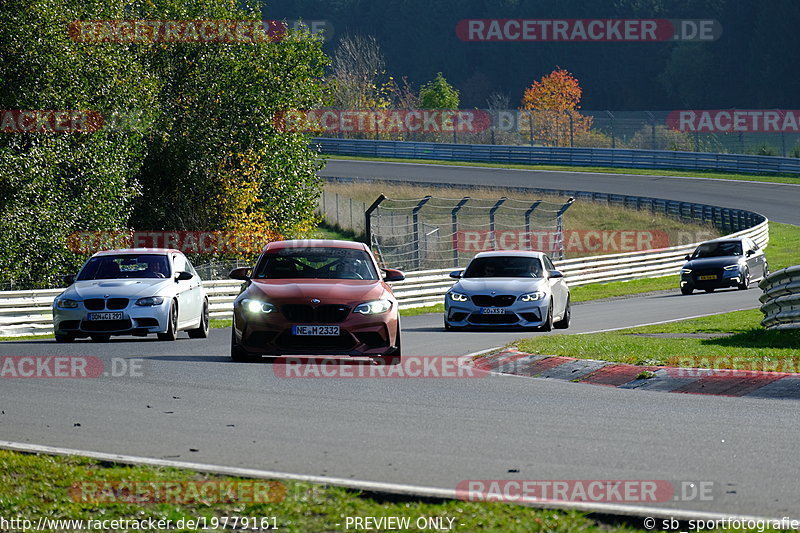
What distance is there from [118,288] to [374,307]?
5.42 m

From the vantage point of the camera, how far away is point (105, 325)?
17734mm

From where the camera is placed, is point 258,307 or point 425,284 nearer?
point 258,307

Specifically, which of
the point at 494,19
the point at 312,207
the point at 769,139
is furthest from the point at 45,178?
the point at 494,19

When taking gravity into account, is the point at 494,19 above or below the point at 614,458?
above

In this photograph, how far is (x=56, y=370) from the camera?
1359 centimetres

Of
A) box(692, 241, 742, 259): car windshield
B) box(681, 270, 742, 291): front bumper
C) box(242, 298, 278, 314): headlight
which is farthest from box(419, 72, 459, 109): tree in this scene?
box(242, 298, 278, 314): headlight

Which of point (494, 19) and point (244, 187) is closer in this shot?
point (244, 187)

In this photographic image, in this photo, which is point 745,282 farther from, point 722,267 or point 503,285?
point 503,285

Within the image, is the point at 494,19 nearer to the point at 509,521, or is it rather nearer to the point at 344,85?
the point at 344,85

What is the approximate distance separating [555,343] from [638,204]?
4239 centimetres

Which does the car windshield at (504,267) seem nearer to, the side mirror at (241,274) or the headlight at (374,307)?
the side mirror at (241,274)

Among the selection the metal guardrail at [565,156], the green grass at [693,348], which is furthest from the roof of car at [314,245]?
the metal guardrail at [565,156]

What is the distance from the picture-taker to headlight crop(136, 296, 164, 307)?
17906 millimetres

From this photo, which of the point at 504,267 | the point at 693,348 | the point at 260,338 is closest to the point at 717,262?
the point at 504,267
